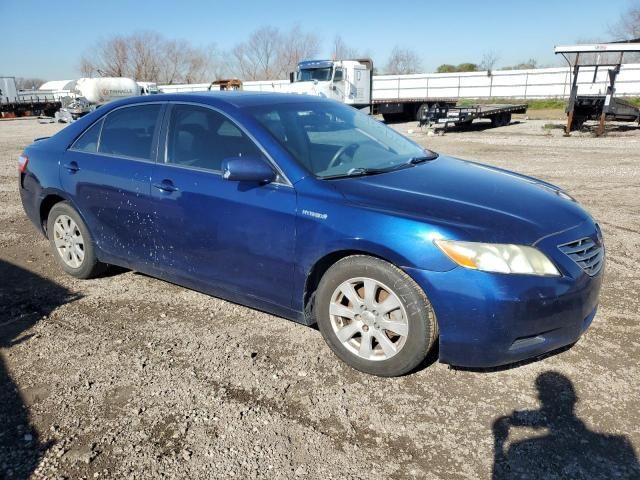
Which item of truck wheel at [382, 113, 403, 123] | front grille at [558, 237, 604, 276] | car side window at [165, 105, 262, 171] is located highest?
car side window at [165, 105, 262, 171]

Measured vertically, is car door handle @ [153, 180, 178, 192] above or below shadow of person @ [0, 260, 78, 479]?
above

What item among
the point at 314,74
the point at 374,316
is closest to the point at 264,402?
the point at 374,316

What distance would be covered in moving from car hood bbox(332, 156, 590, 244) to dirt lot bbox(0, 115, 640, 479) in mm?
916

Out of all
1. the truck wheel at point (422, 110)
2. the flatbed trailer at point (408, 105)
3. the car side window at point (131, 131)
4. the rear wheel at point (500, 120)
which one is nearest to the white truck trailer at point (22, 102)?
the flatbed trailer at point (408, 105)

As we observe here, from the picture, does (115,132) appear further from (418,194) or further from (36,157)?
(418,194)

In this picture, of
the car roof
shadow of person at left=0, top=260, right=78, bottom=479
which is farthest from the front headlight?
shadow of person at left=0, top=260, right=78, bottom=479

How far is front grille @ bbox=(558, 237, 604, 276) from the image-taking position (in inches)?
111

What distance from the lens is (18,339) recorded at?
3580 millimetres

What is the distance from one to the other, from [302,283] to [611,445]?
1832 millimetres

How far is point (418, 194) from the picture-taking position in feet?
9.96

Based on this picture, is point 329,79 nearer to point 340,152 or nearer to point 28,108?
point 340,152

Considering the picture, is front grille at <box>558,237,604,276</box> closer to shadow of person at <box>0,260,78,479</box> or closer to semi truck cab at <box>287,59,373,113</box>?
shadow of person at <box>0,260,78,479</box>

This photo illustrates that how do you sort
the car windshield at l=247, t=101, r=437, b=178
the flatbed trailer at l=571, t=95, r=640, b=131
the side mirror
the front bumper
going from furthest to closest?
the flatbed trailer at l=571, t=95, r=640, b=131 → the car windshield at l=247, t=101, r=437, b=178 → the side mirror → the front bumper

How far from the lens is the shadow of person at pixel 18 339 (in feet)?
7.86
